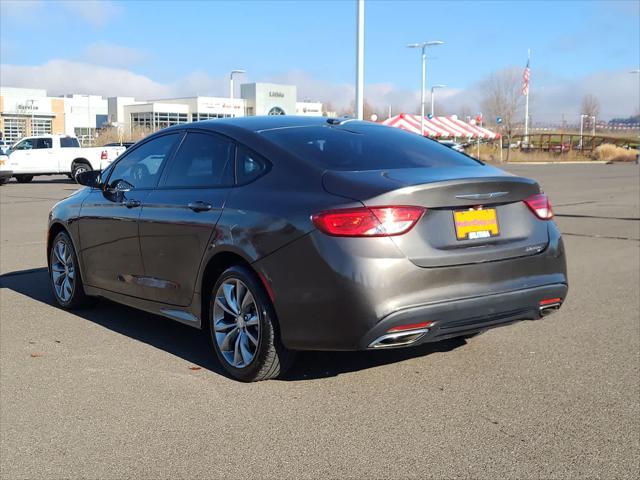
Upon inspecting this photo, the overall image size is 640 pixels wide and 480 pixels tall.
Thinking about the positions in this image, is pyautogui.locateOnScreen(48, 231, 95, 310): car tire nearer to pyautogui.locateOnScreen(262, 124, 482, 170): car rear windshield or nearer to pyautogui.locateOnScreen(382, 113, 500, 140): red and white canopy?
pyautogui.locateOnScreen(262, 124, 482, 170): car rear windshield

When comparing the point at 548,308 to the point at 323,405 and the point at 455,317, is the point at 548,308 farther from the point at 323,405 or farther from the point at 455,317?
the point at 323,405

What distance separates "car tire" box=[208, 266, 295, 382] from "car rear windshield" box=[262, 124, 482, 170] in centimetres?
87

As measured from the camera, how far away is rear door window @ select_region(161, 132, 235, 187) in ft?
16.7

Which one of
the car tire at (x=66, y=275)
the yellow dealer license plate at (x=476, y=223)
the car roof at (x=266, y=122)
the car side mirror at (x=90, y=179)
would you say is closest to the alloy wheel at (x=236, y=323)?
the car roof at (x=266, y=122)

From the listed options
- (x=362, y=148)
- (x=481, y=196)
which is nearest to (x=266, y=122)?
(x=362, y=148)

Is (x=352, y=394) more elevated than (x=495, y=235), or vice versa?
(x=495, y=235)

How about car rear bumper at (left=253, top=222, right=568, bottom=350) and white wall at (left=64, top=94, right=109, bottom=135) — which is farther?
white wall at (left=64, top=94, right=109, bottom=135)

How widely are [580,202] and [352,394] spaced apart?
1633 cm

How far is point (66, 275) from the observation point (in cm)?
688

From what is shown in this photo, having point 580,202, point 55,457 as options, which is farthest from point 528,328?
point 580,202

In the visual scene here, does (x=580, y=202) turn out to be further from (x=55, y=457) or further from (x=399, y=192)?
(x=55, y=457)

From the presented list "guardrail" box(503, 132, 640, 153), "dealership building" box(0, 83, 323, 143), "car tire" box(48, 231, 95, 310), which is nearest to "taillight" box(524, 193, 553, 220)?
"car tire" box(48, 231, 95, 310)

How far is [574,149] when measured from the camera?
7006cm

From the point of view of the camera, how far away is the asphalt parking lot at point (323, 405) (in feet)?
11.9
